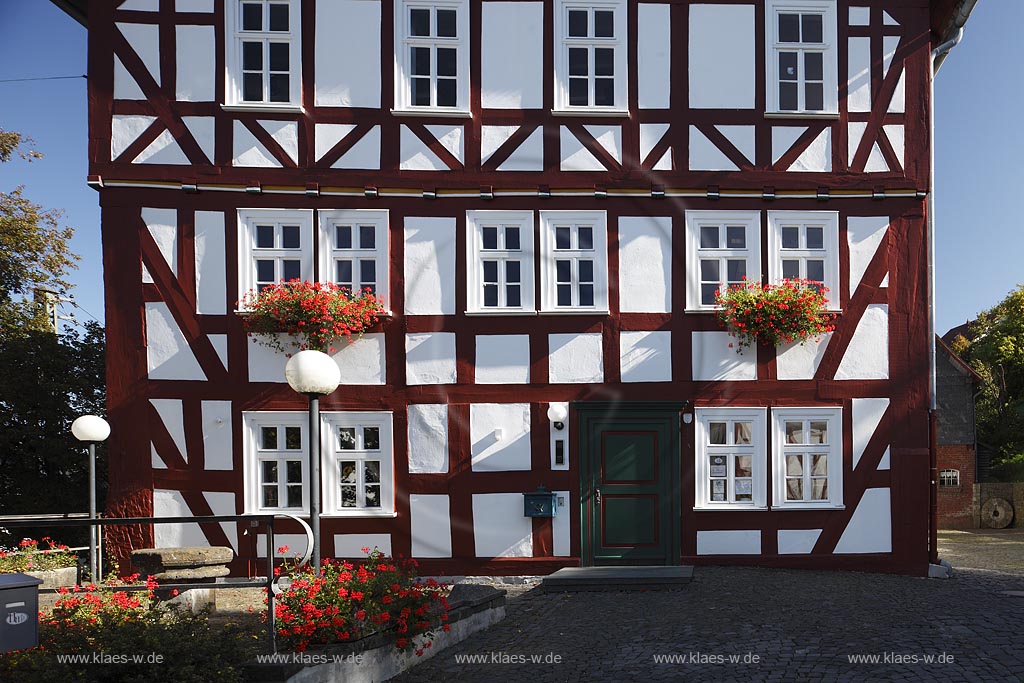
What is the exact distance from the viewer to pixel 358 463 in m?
10.2

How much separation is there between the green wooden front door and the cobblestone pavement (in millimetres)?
800

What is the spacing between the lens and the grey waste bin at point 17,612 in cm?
388

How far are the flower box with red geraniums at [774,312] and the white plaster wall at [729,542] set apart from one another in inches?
103

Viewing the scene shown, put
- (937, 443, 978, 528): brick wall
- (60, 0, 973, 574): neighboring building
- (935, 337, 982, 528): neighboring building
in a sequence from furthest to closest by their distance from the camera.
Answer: (935, 337, 982, 528): neighboring building → (937, 443, 978, 528): brick wall → (60, 0, 973, 574): neighboring building

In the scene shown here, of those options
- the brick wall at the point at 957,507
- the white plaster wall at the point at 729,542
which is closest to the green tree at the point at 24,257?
the white plaster wall at the point at 729,542

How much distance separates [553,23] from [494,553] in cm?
735

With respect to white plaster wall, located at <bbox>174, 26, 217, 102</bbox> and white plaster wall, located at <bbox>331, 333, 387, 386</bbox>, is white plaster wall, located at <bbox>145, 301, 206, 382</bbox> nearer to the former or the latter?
white plaster wall, located at <bbox>331, 333, 387, 386</bbox>

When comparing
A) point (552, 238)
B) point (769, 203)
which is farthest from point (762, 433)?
point (552, 238)

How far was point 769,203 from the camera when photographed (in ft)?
34.2

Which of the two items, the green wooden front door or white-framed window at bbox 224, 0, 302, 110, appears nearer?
white-framed window at bbox 224, 0, 302, 110

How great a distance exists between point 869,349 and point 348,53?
27.4 ft

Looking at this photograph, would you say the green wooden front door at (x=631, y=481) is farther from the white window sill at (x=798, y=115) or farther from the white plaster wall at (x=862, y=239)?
the white window sill at (x=798, y=115)

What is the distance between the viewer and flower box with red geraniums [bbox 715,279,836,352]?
394 inches

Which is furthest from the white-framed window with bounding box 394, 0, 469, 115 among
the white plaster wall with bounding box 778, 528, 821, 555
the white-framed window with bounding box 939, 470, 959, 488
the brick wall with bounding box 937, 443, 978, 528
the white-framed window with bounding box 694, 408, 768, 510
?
the white-framed window with bounding box 939, 470, 959, 488
